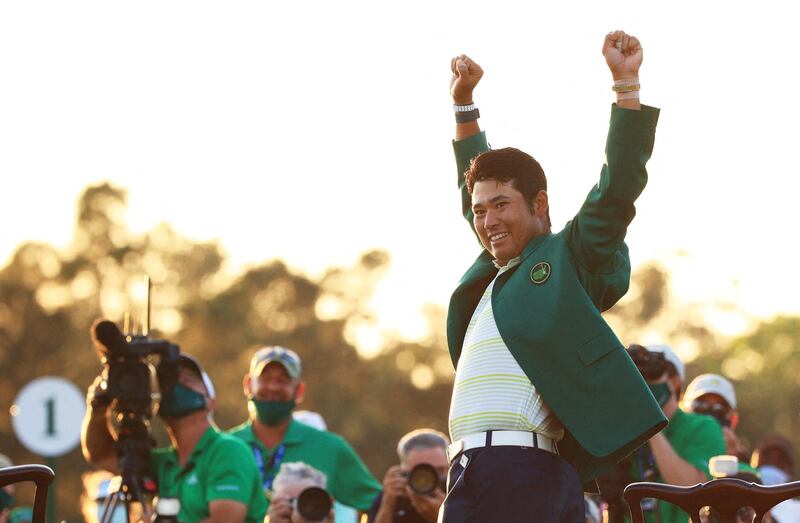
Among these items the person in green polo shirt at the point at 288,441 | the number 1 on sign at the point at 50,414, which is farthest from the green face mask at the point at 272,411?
the number 1 on sign at the point at 50,414

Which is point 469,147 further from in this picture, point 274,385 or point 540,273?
point 274,385

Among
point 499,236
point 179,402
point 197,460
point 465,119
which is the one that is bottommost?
point 197,460

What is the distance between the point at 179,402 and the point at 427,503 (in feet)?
4.39

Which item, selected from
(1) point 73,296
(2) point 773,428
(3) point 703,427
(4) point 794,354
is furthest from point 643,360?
(4) point 794,354

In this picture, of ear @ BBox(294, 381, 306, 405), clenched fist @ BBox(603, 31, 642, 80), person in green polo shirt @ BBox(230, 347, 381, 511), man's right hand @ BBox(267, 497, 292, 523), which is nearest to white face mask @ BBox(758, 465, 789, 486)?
person in green polo shirt @ BBox(230, 347, 381, 511)

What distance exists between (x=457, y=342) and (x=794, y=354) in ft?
233

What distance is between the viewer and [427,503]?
869 centimetres

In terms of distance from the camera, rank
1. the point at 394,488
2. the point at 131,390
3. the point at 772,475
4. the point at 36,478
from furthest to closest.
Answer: the point at 772,475 < the point at 394,488 < the point at 131,390 < the point at 36,478

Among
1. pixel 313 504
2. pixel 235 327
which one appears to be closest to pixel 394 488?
pixel 313 504

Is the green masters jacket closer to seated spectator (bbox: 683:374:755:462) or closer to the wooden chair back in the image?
the wooden chair back

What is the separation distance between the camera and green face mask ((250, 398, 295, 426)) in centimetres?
1002

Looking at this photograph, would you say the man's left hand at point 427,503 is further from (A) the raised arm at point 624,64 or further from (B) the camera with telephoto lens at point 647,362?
(A) the raised arm at point 624,64

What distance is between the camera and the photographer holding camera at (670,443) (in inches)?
325

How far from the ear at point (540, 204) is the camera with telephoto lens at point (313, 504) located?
3.04 meters
